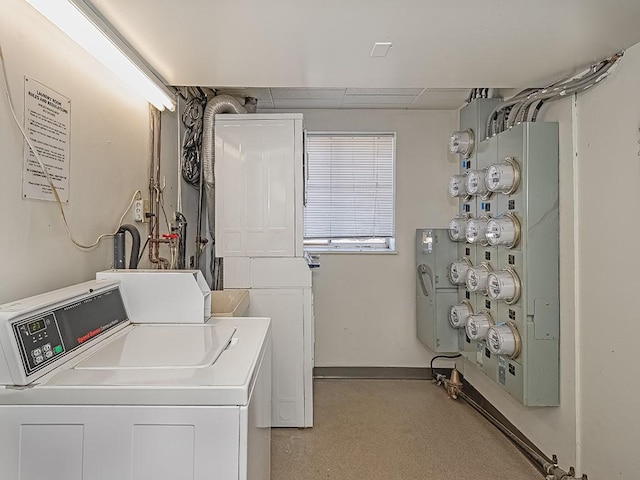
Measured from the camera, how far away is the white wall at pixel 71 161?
4.27 ft

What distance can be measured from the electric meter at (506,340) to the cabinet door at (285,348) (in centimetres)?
124

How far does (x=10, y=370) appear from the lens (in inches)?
39.3

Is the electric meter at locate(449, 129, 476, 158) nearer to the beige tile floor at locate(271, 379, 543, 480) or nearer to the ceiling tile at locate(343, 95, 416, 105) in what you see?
the ceiling tile at locate(343, 95, 416, 105)

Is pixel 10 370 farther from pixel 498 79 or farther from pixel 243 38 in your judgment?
pixel 498 79

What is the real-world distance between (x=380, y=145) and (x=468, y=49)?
6.34ft

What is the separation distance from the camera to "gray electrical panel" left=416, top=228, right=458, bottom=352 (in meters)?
3.36

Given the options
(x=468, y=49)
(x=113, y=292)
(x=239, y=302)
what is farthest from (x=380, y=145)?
(x=113, y=292)

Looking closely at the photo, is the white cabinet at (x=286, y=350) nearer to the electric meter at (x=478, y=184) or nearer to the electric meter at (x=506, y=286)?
the electric meter at (x=506, y=286)

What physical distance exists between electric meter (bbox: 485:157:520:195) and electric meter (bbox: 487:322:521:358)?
2.65 feet

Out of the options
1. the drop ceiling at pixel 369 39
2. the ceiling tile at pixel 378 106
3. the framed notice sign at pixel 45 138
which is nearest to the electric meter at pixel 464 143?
the drop ceiling at pixel 369 39

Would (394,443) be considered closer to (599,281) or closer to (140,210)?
(599,281)

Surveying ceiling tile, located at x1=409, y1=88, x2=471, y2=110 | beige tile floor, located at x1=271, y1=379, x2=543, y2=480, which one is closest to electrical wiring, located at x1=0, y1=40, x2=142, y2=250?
beige tile floor, located at x1=271, y1=379, x2=543, y2=480

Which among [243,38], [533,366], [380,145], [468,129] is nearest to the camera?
[243,38]

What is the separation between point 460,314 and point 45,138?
2761 millimetres
